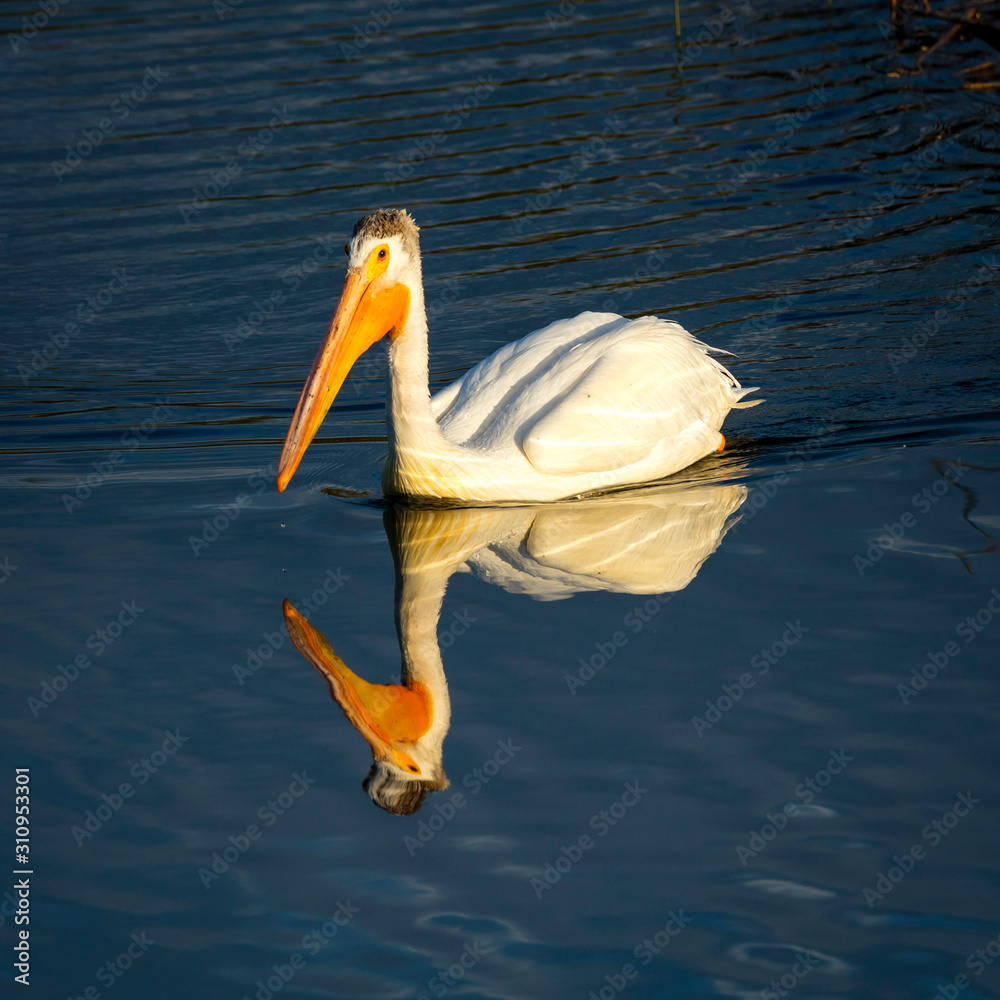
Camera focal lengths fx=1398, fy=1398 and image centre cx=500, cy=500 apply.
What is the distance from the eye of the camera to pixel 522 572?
5766 mm

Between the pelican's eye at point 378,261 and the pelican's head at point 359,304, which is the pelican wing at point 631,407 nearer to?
the pelican's head at point 359,304

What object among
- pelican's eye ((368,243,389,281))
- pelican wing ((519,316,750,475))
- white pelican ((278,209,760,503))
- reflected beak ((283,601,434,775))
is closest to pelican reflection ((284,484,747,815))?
reflected beak ((283,601,434,775))

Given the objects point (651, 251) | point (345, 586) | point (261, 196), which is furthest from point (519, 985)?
point (261, 196)

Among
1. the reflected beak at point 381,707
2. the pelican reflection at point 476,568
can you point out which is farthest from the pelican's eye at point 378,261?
the reflected beak at point 381,707

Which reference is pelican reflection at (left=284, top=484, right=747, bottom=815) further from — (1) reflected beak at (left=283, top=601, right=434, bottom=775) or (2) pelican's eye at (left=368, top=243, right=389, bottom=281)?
(2) pelican's eye at (left=368, top=243, right=389, bottom=281)

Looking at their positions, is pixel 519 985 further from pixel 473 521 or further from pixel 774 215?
pixel 774 215

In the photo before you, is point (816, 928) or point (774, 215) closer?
point (816, 928)

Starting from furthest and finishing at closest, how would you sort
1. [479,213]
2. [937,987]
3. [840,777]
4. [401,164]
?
[401,164] < [479,213] < [840,777] < [937,987]

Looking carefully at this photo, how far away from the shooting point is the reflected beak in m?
4.61

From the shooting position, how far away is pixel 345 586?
18.8 feet

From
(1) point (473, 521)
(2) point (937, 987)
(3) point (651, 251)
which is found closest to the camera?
(2) point (937, 987)

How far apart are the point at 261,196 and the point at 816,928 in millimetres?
8542

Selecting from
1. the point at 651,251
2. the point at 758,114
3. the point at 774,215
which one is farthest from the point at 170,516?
the point at 758,114

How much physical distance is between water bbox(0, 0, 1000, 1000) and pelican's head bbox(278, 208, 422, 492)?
23.3 inches
